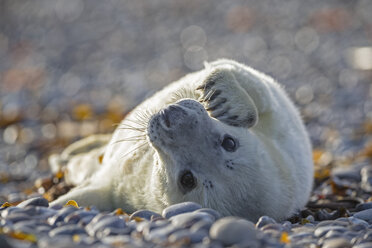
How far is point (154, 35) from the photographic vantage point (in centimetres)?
1216

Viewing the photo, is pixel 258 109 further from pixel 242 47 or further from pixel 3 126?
pixel 242 47

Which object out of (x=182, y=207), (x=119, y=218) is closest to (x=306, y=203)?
(x=182, y=207)

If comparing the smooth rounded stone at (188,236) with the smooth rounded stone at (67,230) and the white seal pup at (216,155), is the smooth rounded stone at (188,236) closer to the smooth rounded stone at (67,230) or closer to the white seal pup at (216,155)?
the smooth rounded stone at (67,230)

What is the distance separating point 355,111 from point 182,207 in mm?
5090

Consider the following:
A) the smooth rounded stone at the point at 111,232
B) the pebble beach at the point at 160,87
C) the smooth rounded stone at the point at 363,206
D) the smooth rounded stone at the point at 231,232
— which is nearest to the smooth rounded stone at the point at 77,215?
the pebble beach at the point at 160,87

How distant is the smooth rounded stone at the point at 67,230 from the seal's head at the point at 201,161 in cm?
77

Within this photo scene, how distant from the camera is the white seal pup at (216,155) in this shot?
296 centimetres

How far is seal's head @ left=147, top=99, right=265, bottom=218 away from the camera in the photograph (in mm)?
2902

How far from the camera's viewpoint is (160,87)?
868 cm

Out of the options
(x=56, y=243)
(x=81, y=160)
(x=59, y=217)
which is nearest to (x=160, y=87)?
(x=81, y=160)

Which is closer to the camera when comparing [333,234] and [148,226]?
[148,226]

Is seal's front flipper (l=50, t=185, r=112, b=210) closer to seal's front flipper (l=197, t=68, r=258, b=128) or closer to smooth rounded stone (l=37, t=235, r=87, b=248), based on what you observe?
seal's front flipper (l=197, t=68, r=258, b=128)

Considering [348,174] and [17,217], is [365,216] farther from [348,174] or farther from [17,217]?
[17,217]

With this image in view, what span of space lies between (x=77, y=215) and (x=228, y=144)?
0.94 metres
